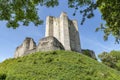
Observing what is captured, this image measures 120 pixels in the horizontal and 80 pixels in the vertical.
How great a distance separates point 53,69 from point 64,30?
20.9 meters

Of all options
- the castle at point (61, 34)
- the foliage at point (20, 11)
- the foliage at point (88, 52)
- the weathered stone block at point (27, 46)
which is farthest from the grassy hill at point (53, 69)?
the foliage at point (88, 52)

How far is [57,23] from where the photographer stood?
49062 mm

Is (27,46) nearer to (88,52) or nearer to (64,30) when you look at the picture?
(64,30)

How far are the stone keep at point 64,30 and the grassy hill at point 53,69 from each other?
44.6 feet

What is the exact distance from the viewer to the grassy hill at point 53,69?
2381cm

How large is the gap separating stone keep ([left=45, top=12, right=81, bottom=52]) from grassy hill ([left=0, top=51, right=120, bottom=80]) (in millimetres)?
13597

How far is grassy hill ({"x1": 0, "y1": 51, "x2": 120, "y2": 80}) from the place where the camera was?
2381 cm

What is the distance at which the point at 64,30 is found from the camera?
4581 centimetres

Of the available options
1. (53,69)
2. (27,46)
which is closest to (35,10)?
(53,69)

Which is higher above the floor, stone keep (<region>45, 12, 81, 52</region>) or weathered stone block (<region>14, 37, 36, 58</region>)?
stone keep (<region>45, 12, 81, 52</region>)

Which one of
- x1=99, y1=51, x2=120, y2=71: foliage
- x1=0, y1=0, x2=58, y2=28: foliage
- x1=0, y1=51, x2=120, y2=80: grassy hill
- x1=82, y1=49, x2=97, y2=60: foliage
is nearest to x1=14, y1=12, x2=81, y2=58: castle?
x1=82, y1=49, x2=97, y2=60: foliage

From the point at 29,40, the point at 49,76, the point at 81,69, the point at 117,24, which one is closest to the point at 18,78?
the point at 49,76

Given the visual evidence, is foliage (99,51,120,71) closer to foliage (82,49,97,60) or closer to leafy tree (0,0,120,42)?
foliage (82,49,97,60)

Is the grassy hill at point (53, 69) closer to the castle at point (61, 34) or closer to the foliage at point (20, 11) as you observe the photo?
the castle at point (61, 34)
